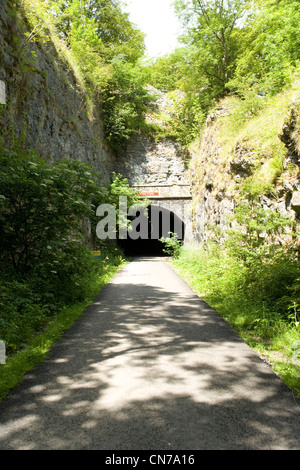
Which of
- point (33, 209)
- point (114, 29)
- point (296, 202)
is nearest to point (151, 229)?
point (114, 29)

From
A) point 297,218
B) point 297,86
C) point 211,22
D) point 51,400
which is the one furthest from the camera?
point 211,22

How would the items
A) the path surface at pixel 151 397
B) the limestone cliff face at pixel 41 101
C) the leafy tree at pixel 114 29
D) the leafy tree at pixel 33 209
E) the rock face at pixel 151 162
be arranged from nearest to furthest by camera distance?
the path surface at pixel 151 397 < the leafy tree at pixel 33 209 < the limestone cliff face at pixel 41 101 < the rock face at pixel 151 162 < the leafy tree at pixel 114 29

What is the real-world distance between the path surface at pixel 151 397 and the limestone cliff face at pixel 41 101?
214 inches

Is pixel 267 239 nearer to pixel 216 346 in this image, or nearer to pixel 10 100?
pixel 216 346

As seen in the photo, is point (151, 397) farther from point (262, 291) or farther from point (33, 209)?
point (33, 209)

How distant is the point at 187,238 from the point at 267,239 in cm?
1214

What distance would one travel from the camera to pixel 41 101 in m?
9.66

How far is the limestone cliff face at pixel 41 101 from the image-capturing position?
24.3 feet

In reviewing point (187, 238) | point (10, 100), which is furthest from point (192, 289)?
point (187, 238)

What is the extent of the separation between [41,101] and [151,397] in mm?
9337

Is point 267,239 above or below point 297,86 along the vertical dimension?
below

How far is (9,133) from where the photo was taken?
7.22 metres

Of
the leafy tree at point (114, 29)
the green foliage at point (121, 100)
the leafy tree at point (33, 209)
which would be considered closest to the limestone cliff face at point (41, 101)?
the leafy tree at point (33, 209)

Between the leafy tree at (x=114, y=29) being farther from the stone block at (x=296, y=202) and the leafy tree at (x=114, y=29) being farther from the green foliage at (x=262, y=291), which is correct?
the stone block at (x=296, y=202)
